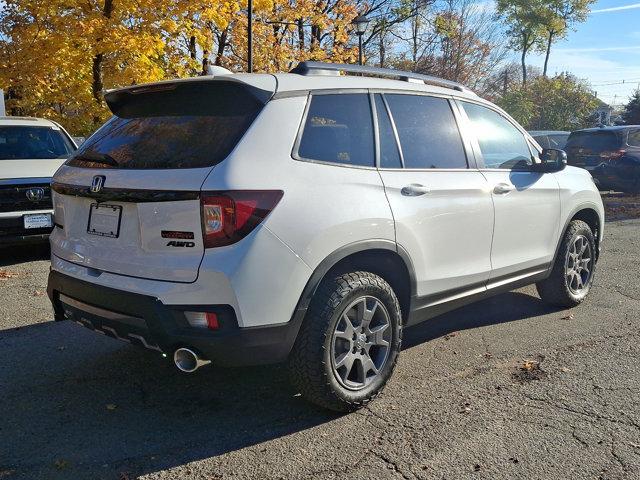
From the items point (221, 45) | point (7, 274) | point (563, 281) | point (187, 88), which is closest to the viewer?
point (187, 88)

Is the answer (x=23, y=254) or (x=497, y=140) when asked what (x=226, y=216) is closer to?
(x=497, y=140)

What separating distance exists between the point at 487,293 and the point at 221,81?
2442 mm

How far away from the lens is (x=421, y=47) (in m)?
35.0

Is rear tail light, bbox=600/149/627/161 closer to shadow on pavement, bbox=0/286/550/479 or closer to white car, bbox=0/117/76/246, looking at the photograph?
shadow on pavement, bbox=0/286/550/479

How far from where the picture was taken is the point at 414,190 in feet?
11.9

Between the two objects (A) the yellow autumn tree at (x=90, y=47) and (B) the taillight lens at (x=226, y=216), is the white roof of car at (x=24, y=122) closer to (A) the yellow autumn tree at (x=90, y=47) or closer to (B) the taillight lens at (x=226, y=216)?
(A) the yellow autumn tree at (x=90, y=47)

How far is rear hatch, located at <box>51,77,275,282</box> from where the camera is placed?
285cm

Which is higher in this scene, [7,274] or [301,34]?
[301,34]

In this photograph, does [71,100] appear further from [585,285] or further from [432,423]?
[432,423]

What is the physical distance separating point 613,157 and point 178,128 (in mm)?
12603

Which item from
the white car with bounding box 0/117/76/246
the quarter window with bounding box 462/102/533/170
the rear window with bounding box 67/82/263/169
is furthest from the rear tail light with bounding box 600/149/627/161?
the rear window with bounding box 67/82/263/169

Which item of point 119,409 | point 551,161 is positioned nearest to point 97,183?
point 119,409

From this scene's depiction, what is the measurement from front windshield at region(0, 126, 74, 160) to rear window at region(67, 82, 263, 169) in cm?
514

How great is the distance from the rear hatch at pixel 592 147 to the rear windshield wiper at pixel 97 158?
12.5m
